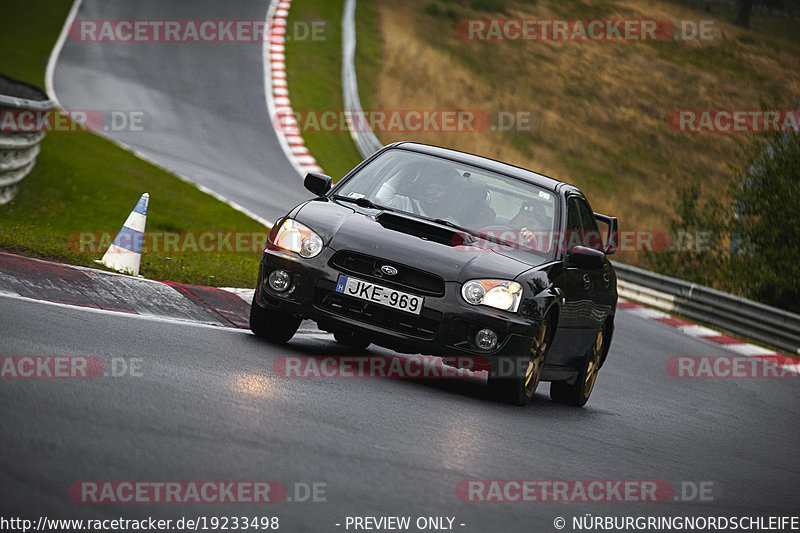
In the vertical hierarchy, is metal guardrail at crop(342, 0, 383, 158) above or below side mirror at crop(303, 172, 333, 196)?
above

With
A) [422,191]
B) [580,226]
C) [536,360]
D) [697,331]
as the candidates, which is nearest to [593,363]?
[580,226]

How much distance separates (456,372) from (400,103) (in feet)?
80.6

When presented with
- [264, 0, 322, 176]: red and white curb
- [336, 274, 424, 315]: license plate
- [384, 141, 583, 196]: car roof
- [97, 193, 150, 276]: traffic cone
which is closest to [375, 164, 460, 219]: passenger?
[384, 141, 583, 196]: car roof

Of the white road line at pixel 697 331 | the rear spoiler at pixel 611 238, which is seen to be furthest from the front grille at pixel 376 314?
the white road line at pixel 697 331

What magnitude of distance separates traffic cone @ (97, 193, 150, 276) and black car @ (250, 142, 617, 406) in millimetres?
2297

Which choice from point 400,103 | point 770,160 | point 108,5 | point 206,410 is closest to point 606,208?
point 400,103

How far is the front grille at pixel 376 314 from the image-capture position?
7.83 meters

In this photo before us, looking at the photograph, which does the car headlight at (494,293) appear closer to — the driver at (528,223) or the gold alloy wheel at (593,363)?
the driver at (528,223)

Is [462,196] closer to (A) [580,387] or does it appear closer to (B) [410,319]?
(B) [410,319]

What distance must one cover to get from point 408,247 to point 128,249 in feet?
12.0

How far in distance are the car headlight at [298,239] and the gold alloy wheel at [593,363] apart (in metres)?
2.83

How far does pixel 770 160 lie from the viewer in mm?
20828

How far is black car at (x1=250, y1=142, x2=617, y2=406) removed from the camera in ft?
25.7

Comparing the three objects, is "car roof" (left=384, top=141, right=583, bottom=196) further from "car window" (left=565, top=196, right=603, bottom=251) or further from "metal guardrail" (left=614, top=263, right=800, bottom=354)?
"metal guardrail" (left=614, top=263, right=800, bottom=354)
